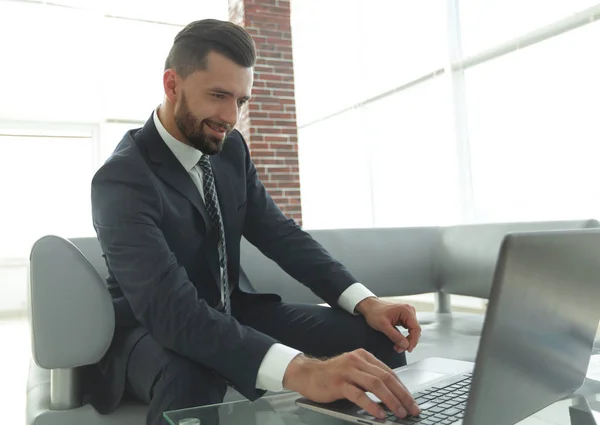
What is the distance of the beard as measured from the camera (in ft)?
4.46

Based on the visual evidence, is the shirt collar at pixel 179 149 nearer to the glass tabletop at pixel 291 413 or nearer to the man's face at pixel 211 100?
the man's face at pixel 211 100

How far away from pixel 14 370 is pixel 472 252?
3.12 metres

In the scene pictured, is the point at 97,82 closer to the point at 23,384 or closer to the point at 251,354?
the point at 23,384

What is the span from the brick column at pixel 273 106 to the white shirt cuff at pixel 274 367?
3.82 meters

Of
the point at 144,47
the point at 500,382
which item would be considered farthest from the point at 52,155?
the point at 500,382

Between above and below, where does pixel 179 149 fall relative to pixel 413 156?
below

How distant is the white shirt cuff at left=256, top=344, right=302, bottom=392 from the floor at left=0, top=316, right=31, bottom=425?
204 cm

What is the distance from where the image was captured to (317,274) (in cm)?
147

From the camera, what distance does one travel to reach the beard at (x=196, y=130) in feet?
4.46

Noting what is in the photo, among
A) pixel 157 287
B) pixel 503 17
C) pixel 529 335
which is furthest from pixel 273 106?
pixel 529 335

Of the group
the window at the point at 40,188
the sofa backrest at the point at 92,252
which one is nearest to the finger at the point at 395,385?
the sofa backrest at the point at 92,252

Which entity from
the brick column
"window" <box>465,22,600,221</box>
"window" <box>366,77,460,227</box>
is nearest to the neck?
the brick column

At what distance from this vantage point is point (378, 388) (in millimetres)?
757

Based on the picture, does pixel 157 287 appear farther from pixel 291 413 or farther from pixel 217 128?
pixel 217 128
